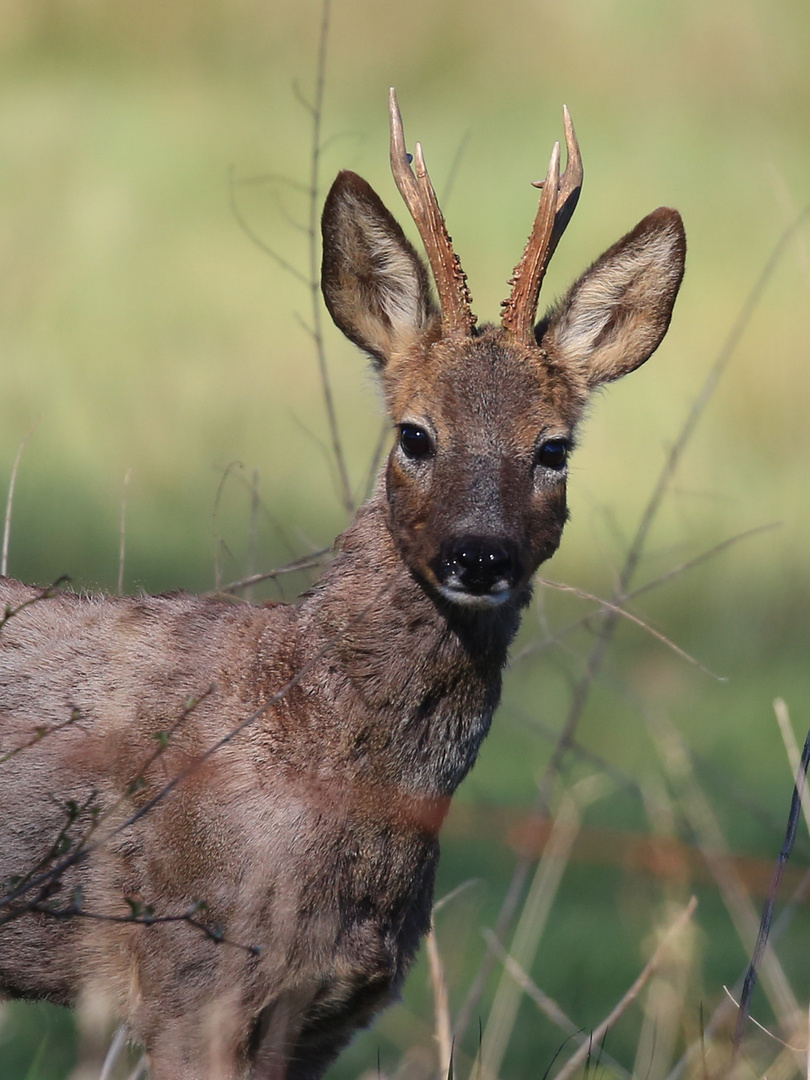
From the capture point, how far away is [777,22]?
18.6 metres

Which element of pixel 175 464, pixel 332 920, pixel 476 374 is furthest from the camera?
pixel 175 464

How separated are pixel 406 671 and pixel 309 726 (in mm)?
327

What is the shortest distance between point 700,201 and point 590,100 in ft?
5.94

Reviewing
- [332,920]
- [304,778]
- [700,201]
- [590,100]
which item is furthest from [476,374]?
Answer: [590,100]

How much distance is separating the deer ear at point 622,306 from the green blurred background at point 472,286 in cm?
510

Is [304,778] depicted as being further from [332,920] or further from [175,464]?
[175,464]

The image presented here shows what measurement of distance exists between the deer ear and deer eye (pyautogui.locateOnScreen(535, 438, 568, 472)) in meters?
0.40

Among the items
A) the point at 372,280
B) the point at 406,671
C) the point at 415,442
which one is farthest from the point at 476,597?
the point at 372,280

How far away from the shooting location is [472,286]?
49.8ft

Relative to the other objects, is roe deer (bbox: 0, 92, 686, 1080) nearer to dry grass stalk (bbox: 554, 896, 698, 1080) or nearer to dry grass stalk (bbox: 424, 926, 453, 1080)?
dry grass stalk (bbox: 424, 926, 453, 1080)

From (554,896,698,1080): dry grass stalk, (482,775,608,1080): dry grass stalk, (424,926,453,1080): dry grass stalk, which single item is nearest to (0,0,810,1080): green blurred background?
(482,775,608,1080): dry grass stalk

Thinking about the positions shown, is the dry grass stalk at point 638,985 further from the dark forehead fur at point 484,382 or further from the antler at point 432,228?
the antler at point 432,228

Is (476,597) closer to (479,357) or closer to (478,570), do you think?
(478,570)

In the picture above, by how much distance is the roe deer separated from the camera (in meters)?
5.04
